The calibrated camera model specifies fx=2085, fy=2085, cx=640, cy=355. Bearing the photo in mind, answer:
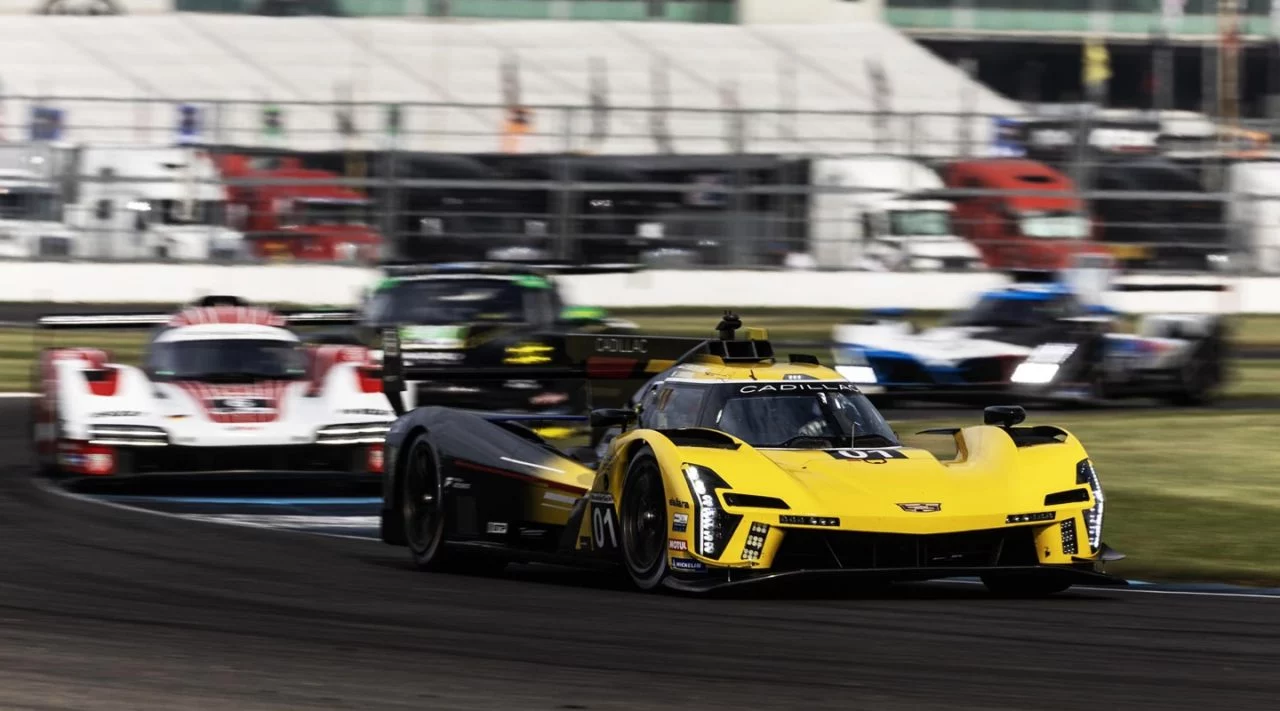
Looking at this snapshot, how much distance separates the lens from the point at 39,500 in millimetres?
12531

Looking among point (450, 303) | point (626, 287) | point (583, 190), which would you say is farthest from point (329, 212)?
point (450, 303)

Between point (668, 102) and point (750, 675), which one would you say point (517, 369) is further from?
point (668, 102)

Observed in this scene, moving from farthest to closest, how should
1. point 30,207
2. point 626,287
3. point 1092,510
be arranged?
point 626,287 → point 30,207 → point 1092,510

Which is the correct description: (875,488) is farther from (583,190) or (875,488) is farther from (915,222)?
(915,222)

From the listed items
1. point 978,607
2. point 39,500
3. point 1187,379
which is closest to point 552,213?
point 1187,379

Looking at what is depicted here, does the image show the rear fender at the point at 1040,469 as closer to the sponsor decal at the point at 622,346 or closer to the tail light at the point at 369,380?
the sponsor decal at the point at 622,346

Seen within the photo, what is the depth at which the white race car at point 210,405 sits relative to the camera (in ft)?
43.5

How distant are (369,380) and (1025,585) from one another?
6.52 meters

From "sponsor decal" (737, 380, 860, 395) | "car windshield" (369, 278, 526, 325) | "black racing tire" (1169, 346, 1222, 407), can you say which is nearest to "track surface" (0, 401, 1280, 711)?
"sponsor decal" (737, 380, 860, 395)

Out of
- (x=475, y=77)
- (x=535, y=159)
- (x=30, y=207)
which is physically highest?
(x=475, y=77)

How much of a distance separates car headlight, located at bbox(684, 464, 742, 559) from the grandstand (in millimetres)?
24038

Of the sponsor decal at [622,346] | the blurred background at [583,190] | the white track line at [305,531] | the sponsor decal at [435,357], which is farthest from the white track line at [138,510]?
the blurred background at [583,190]

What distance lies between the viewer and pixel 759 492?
8000 mm

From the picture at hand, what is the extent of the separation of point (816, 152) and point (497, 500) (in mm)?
24262
